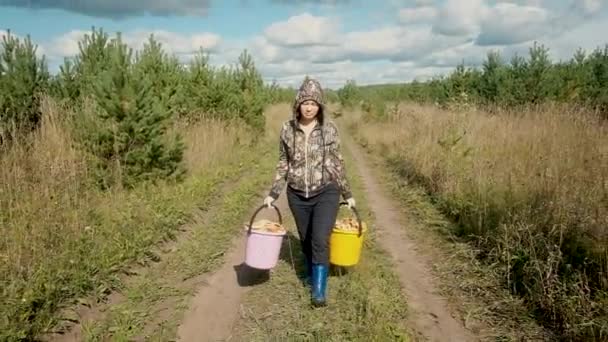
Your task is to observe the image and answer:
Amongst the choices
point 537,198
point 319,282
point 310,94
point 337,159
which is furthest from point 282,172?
point 537,198

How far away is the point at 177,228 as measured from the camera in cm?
733

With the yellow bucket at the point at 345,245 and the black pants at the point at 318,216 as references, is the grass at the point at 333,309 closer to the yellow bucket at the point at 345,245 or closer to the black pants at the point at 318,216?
the yellow bucket at the point at 345,245

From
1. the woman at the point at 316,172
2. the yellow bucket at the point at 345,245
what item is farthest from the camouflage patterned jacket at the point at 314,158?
the yellow bucket at the point at 345,245

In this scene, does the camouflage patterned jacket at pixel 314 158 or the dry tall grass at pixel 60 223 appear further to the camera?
the camouflage patterned jacket at pixel 314 158

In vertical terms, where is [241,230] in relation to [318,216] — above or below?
below

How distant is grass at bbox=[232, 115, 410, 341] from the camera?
414 centimetres

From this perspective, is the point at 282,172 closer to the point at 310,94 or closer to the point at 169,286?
the point at 310,94

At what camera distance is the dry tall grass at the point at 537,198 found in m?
4.34

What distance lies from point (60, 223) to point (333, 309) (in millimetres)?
3450

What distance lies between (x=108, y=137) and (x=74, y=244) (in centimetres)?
340

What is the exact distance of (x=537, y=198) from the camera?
21.0 feet

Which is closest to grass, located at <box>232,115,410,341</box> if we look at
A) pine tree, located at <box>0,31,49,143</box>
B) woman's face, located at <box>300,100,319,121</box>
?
woman's face, located at <box>300,100,319,121</box>

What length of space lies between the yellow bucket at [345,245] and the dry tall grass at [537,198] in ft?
5.42

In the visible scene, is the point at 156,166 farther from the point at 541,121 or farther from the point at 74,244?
the point at 541,121
